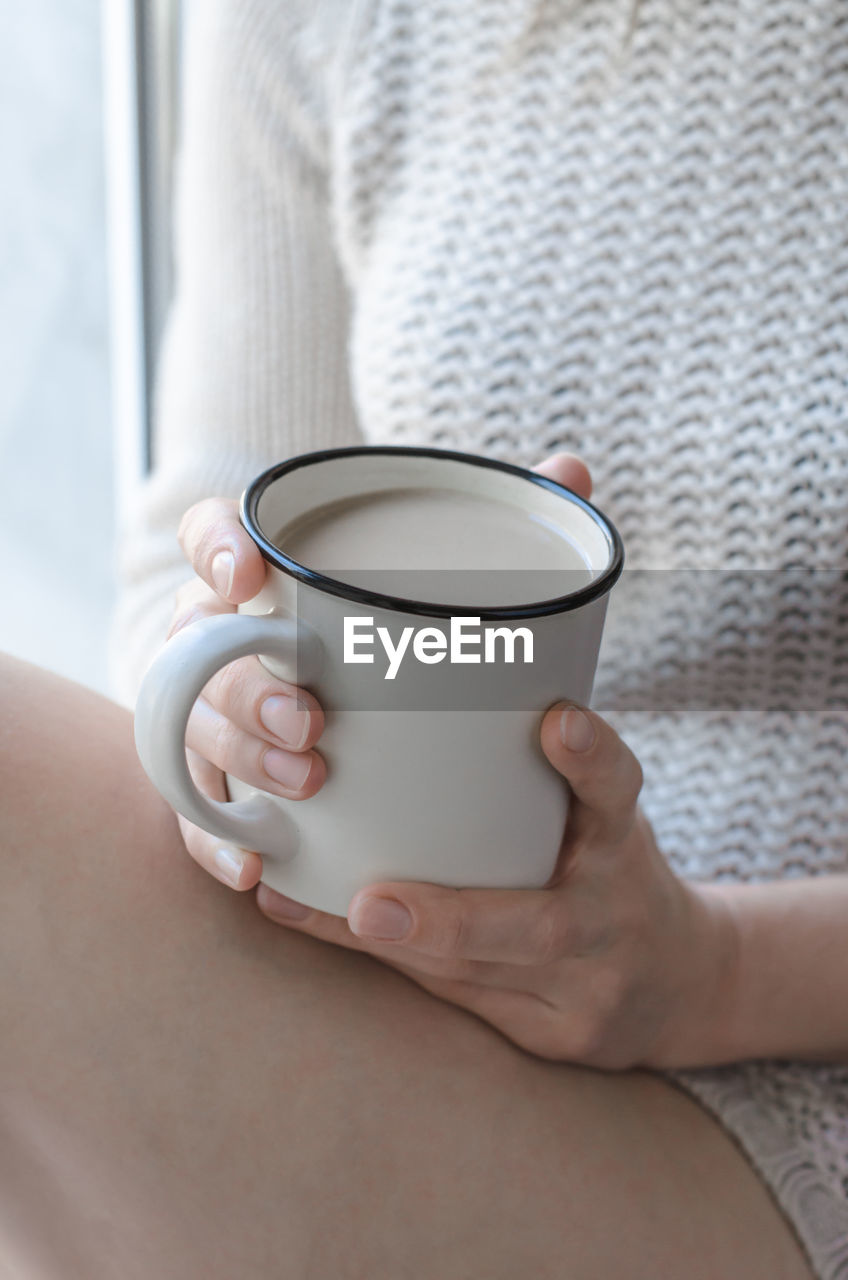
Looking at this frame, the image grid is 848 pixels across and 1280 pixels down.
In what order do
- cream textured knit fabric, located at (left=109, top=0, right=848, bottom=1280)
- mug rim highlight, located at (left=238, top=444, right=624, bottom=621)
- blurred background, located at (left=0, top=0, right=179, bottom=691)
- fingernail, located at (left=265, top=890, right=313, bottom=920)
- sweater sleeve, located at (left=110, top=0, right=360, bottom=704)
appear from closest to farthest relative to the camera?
1. mug rim highlight, located at (left=238, top=444, right=624, bottom=621)
2. fingernail, located at (left=265, top=890, right=313, bottom=920)
3. cream textured knit fabric, located at (left=109, top=0, right=848, bottom=1280)
4. sweater sleeve, located at (left=110, top=0, right=360, bottom=704)
5. blurred background, located at (left=0, top=0, right=179, bottom=691)

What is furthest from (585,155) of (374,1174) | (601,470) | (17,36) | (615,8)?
(17,36)

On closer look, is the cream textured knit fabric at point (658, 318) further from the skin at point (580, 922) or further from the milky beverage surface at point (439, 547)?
the milky beverage surface at point (439, 547)

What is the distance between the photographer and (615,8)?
0.71 metres

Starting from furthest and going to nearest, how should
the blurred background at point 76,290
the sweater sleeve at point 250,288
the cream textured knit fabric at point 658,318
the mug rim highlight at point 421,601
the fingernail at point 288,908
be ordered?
the blurred background at point 76,290 < the sweater sleeve at point 250,288 < the cream textured knit fabric at point 658,318 < the fingernail at point 288,908 < the mug rim highlight at point 421,601

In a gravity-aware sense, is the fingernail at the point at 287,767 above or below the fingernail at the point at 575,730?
below

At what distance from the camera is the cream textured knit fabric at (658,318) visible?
653 millimetres

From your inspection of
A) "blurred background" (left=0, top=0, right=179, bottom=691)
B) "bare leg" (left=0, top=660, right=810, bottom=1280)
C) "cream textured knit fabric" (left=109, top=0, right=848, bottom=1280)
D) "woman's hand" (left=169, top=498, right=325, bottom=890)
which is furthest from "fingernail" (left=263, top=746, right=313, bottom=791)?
"blurred background" (left=0, top=0, right=179, bottom=691)

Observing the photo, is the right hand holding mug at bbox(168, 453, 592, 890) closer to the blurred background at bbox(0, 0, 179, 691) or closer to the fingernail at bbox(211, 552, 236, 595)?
the fingernail at bbox(211, 552, 236, 595)

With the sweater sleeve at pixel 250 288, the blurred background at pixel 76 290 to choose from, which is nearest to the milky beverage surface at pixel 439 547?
the sweater sleeve at pixel 250 288

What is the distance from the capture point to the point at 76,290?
1416mm

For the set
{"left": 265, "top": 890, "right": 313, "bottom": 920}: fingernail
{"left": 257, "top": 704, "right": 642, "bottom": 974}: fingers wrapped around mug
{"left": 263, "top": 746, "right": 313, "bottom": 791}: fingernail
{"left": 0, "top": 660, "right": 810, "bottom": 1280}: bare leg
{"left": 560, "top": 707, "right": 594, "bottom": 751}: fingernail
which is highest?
{"left": 560, "top": 707, "right": 594, "bottom": 751}: fingernail

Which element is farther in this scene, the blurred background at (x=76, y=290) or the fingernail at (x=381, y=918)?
the blurred background at (x=76, y=290)

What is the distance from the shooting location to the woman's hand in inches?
13.6

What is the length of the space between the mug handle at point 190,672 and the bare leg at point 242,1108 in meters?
0.10
